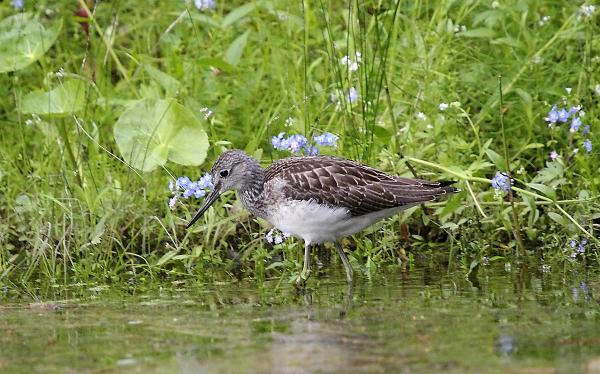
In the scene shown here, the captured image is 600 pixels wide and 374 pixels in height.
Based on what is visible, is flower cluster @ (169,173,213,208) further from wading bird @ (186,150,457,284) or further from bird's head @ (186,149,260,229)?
wading bird @ (186,150,457,284)

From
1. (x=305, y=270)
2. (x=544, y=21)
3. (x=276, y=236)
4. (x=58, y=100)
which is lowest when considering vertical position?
(x=305, y=270)

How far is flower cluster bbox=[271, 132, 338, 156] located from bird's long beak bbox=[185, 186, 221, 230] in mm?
517

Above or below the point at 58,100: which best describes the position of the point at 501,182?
below

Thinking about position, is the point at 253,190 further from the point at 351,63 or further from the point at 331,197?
the point at 351,63

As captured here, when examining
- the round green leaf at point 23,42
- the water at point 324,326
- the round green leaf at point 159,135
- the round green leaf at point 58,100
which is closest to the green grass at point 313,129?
the round green leaf at point 58,100

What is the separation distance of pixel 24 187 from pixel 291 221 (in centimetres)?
239

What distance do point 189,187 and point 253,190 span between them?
530 millimetres

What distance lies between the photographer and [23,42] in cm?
953

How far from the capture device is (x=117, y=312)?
657cm

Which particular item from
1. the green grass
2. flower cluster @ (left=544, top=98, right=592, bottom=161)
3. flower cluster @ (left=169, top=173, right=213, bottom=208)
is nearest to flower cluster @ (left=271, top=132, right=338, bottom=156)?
the green grass

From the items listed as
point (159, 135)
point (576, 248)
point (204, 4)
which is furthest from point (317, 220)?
point (204, 4)

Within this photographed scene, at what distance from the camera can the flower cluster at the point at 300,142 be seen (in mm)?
8008

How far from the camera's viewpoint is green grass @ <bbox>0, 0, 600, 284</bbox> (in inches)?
311

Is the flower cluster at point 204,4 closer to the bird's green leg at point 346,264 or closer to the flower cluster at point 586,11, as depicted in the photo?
the flower cluster at point 586,11
